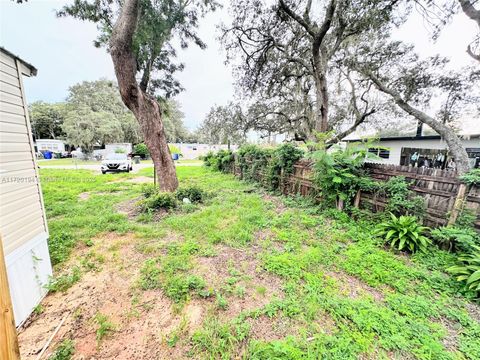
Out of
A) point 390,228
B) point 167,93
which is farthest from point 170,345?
point 167,93

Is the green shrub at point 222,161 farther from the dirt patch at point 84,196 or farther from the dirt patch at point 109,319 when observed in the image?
the dirt patch at point 109,319

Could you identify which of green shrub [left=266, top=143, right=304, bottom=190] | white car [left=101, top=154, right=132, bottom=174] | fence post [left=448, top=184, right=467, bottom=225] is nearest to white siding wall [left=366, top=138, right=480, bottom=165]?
green shrub [left=266, top=143, right=304, bottom=190]

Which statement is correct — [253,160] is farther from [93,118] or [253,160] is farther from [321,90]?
[93,118]

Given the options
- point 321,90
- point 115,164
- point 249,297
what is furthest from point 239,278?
point 115,164

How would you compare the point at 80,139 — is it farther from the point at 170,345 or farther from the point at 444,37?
the point at 444,37

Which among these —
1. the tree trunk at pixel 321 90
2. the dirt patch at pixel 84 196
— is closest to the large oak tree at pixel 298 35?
the tree trunk at pixel 321 90

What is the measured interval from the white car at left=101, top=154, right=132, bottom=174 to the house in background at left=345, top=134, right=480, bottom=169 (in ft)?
44.7

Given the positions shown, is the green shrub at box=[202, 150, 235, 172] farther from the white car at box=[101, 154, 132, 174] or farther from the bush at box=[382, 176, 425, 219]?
the bush at box=[382, 176, 425, 219]

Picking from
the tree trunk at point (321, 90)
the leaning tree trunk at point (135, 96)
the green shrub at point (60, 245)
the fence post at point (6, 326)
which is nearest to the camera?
the fence post at point (6, 326)

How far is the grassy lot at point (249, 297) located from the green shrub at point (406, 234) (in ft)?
0.55

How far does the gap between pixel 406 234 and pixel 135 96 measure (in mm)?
6331

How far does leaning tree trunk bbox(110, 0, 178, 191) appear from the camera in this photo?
4.17 meters

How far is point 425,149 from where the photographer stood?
8.27 metres

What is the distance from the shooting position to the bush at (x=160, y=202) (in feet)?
15.7
